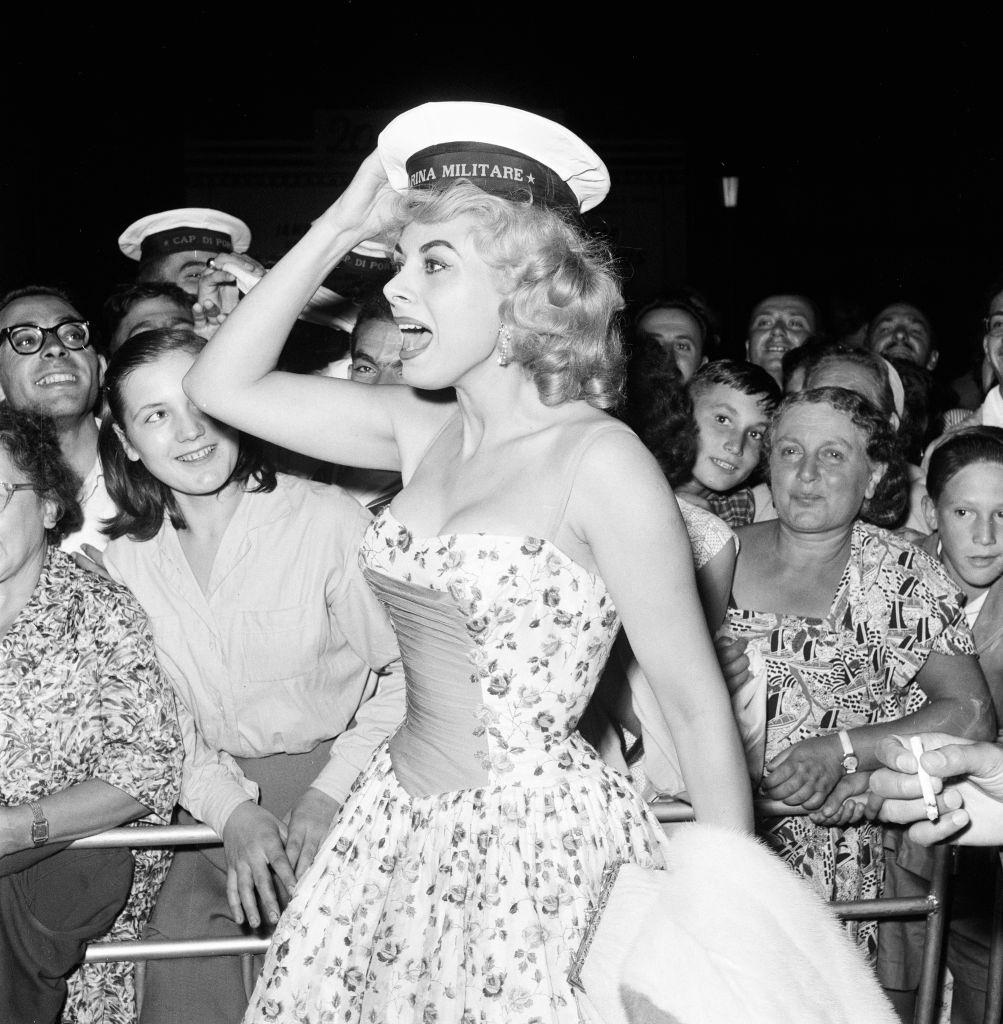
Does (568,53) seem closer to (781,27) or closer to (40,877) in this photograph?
(781,27)

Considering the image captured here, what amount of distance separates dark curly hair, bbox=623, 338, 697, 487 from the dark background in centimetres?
391

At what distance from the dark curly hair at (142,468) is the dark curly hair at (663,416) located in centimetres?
120

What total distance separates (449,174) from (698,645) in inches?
33.5

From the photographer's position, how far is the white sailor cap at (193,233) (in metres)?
4.43

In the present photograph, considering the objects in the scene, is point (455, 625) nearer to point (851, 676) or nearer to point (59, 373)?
point (851, 676)

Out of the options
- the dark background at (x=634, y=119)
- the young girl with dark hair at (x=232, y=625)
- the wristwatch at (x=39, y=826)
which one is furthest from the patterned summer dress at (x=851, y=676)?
the dark background at (x=634, y=119)

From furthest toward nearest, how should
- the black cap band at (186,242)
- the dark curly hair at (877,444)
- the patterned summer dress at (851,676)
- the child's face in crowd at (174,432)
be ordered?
the black cap band at (186,242) → the dark curly hair at (877,444) → the patterned summer dress at (851,676) → the child's face in crowd at (174,432)

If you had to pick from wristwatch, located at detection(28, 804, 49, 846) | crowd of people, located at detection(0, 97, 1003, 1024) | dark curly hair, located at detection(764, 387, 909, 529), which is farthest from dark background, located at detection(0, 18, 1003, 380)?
wristwatch, located at detection(28, 804, 49, 846)

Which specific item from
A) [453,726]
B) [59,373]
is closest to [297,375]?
[453,726]

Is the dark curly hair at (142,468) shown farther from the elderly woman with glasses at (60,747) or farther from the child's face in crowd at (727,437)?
the child's face in crowd at (727,437)

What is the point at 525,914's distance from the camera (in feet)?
5.77

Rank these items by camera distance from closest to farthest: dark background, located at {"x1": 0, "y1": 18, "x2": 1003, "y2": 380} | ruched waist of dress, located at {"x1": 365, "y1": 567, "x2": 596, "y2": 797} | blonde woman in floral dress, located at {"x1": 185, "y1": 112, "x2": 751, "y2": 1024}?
blonde woman in floral dress, located at {"x1": 185, "y1": 112, "x2": 751, "y2": 1024} < ruched waist of dress, located at {"x1": 365, "y1": 567, "x2": 596, "y2": 797} < dark background, located at {"x1": 0, "y1": 18, "x2": 1003, "y2": 380}

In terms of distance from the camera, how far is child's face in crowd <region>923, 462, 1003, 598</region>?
3.40 meters

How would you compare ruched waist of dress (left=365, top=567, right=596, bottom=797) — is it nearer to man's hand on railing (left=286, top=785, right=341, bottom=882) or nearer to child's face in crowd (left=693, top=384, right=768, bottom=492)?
man's hand on railing (left=286, top=785, right=341, bottom=882)
